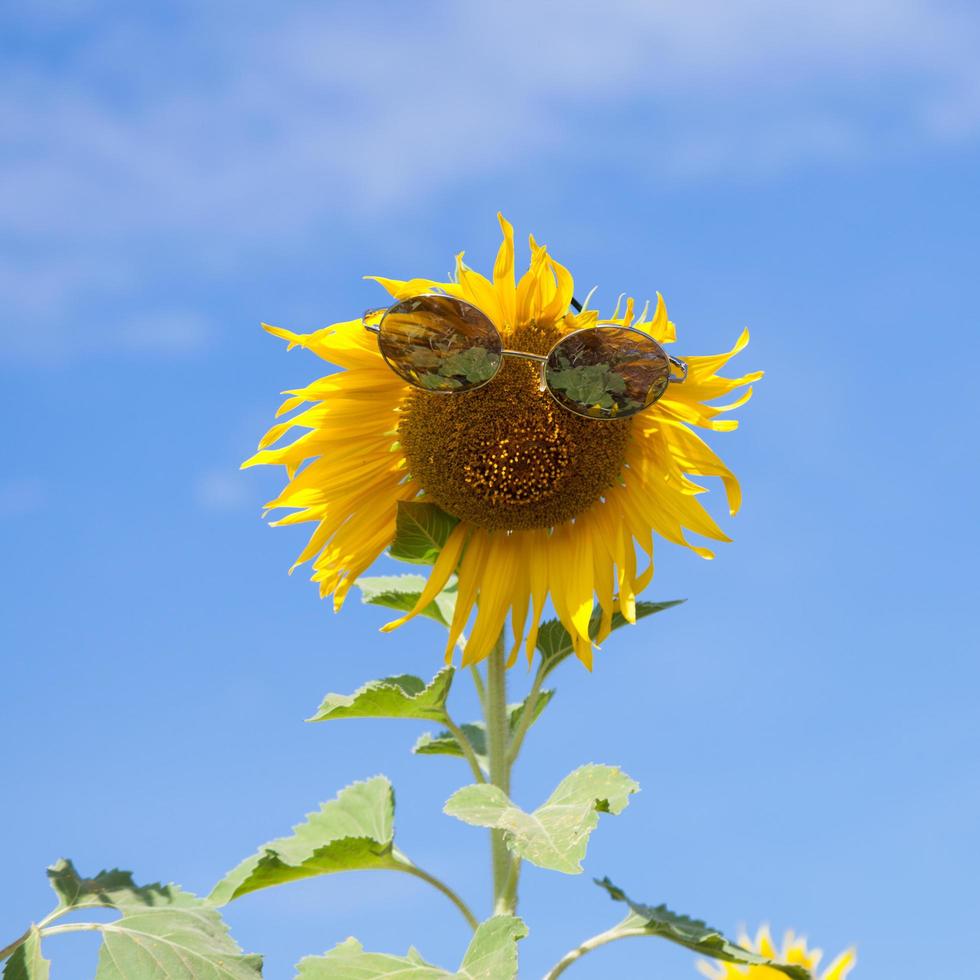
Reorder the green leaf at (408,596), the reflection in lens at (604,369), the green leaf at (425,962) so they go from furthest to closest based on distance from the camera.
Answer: the green leaf at (408,596)
the reflection in lens at (604,369)
the green leaf at (425,962)

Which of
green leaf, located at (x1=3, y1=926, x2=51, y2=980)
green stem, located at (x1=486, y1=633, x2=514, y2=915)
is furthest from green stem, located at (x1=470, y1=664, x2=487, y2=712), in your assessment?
green leaf, located at (x1=3, y1=926, x2=51, y2=980)

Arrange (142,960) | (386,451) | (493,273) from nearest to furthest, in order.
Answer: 1. (142,960)
2. (493,273)
3. (386,451)

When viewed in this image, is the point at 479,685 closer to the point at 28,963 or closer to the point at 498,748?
the point at 498,748

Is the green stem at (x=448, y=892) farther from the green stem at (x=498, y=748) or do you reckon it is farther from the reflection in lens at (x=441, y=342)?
the reflection in lens at (x=441, y=342)

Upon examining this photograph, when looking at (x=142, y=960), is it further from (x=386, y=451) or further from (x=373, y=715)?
(x=386, y=451)

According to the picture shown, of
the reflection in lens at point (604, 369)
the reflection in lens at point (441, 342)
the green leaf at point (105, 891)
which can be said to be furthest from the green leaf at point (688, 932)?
the reflection in lens at point (441, 342)

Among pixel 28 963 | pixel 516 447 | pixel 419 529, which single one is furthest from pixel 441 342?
pixel 28 963

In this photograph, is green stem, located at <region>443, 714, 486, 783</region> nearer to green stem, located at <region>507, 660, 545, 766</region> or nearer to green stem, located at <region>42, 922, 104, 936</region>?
green stem, located at <region>507, 660, 545, 766</region>

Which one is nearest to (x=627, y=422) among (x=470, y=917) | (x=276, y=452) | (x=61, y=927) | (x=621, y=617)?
(x=621, y=617)
